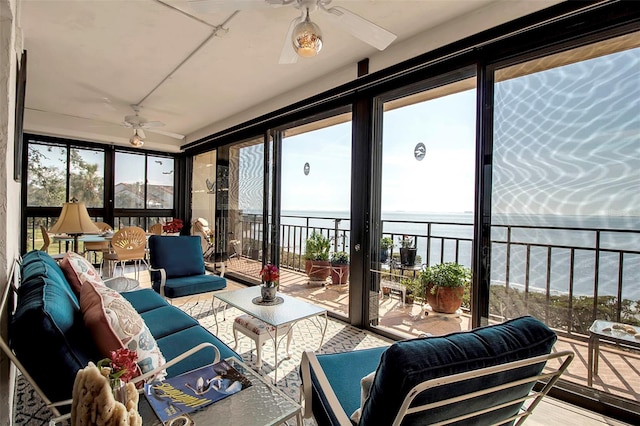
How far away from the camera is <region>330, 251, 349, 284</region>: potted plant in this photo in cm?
426

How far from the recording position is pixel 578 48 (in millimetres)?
2023

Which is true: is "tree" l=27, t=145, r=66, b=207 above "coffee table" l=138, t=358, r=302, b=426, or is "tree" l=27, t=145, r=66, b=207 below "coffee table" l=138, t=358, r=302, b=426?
above

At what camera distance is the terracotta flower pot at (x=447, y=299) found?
3.08m

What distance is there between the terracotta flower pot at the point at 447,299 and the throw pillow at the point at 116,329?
259cm

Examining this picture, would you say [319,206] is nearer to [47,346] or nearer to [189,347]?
[189,347]

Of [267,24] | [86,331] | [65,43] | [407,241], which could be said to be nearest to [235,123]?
[65,43]

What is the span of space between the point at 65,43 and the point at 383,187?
336cm

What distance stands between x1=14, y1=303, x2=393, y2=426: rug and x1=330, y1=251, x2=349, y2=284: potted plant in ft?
2.87

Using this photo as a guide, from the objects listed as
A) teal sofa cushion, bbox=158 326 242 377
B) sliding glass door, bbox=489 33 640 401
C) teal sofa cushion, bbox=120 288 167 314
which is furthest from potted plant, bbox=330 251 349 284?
teal sofa cushion, bbox=158 326 242 377

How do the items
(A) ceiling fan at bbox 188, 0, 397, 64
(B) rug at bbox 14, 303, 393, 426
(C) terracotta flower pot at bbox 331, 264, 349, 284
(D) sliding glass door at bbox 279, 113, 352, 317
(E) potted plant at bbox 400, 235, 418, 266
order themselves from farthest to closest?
1. (C) terracotta flower pot at bbox 331, 264, 349, 284
2. (D) sliding glass door at bbox 279, 113, 352, 317
3. (E) potted plant at bbox 400, 235, 418, 266
4. (B) rug at bbox 14, 303, 393, 426
5. (A) ceiling fan at bbox 188, 0, 397, 64

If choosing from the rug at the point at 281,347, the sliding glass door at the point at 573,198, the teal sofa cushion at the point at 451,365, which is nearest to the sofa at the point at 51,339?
the rug at the point at 281,347

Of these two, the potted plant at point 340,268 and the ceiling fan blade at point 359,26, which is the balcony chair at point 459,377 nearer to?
the ceiling fan blade at point 359,26

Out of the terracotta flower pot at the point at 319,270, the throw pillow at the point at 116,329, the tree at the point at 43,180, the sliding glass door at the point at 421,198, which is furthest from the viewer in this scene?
the tree at the point at 43,180

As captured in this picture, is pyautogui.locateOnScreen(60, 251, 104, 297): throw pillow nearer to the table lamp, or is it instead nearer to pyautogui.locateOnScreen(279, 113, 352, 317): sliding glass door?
the table lamp
